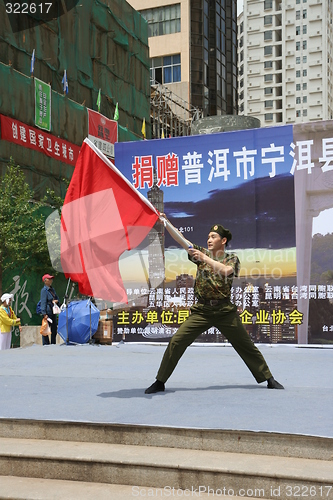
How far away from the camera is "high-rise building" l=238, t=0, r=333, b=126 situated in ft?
360

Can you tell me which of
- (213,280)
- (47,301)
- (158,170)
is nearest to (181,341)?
(213,280)

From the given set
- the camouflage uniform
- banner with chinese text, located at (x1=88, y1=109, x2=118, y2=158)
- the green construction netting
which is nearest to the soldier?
the camouflage uniform

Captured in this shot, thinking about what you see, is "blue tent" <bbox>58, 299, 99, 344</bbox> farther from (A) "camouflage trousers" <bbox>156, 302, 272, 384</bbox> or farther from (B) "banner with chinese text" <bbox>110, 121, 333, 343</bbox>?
(A) "camouflage trousers" <bbox>156, 302, 272, 384</bbox>

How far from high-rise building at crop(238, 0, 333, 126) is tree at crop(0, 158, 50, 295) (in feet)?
306

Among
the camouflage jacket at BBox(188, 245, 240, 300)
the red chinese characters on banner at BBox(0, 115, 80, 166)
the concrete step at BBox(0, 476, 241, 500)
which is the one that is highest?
the red chinese characters on banner at BBox(0, 115, 80, 166)

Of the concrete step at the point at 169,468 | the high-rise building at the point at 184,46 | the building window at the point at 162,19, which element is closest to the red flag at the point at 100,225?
the concrete step at the point at 169,468

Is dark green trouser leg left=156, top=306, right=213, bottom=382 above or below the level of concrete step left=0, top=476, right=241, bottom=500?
above

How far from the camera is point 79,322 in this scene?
14.9m

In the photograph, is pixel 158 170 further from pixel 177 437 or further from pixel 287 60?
pixel 287 60

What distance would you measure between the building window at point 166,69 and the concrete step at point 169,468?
176 feet

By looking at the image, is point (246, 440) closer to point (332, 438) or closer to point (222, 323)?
point (332, 438)

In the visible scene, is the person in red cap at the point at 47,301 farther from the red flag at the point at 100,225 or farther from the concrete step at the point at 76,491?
the concrete step at the point at 76,491

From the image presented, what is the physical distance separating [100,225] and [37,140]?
1832 cm

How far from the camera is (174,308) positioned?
14.0 m
